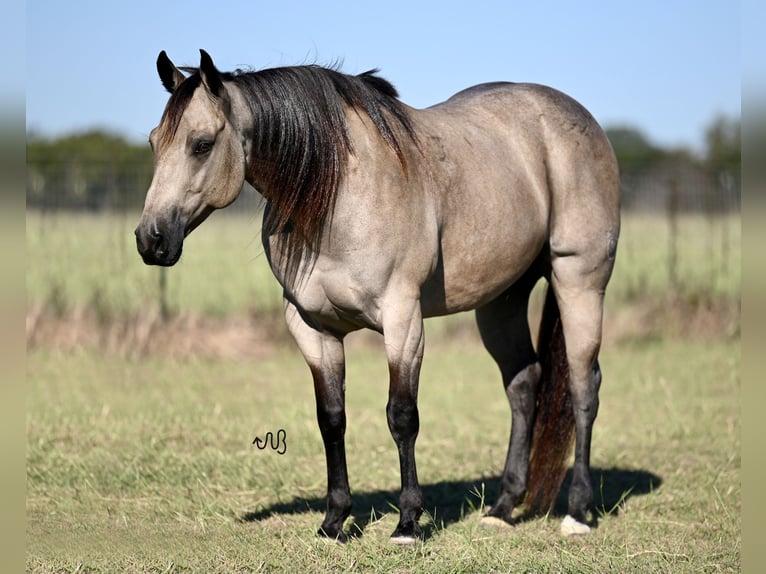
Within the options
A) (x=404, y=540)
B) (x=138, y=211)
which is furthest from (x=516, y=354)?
(x=138, y=211)

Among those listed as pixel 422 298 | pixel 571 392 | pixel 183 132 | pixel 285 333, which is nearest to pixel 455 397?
pixel 285 333

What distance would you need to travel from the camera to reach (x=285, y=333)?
11953mm

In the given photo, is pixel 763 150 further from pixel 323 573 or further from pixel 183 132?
pixel 323 573

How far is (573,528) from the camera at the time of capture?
5.27 metres

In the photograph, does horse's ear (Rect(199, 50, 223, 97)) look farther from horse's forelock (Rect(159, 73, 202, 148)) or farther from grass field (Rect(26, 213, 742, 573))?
grass field (Rect(26, 213, 742, 573))

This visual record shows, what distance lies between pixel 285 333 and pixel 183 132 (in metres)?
7.93

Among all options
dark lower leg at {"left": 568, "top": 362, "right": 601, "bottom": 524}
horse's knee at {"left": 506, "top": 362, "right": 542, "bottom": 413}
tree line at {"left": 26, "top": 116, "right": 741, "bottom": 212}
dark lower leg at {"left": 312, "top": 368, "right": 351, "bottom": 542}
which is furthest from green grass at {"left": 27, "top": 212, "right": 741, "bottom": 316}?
dark lower leg at {"left": 312, "top": 368, "right": 351, "bottom": 542}

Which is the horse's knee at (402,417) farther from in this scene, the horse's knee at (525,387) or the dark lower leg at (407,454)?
the horse's knee at (525,387)

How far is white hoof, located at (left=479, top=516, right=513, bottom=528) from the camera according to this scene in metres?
5.37

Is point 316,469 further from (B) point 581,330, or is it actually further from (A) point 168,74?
(A) point 168,74

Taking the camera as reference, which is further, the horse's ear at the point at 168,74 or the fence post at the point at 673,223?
the fence post at the point at 673,223

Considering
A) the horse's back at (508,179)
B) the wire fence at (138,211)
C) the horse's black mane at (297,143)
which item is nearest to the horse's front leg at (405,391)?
the horse's back at (508,179)

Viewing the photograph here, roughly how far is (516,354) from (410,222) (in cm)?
167

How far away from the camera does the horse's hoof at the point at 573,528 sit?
5.25 meters
